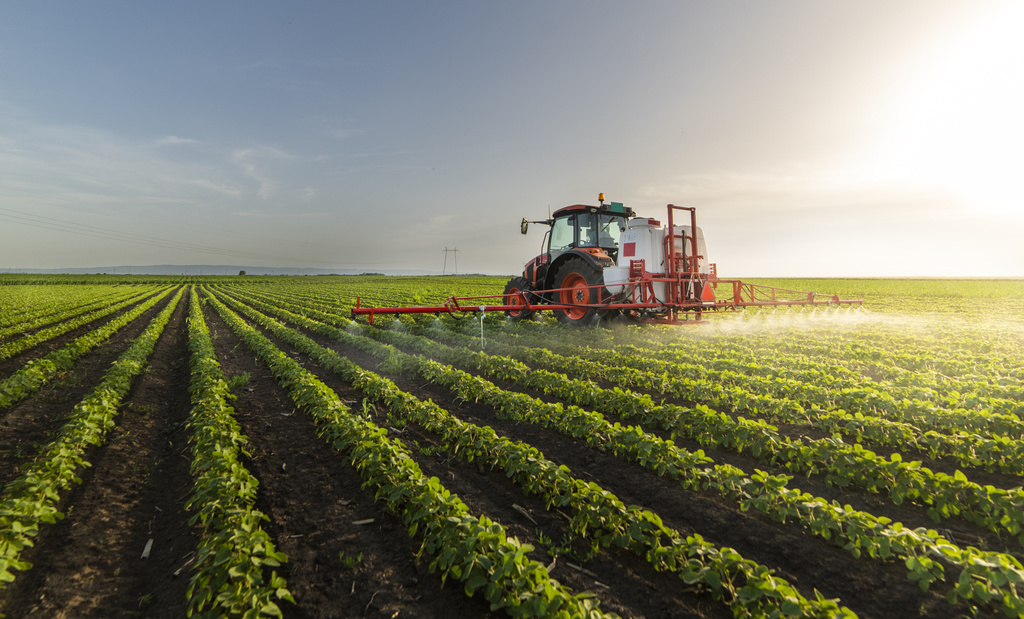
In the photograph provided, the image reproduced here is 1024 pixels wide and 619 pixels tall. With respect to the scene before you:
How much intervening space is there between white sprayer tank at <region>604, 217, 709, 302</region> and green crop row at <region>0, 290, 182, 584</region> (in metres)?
9.05

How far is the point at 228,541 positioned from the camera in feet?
9.40

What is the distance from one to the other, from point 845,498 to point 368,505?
408 centimetres

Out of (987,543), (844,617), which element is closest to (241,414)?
(844,617)

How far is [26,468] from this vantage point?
4262 mm

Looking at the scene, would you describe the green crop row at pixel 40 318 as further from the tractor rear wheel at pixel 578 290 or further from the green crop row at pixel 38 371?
the tractor rear wheel at pixel 578 290

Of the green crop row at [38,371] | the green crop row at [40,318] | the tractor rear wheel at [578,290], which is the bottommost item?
the green crop row at [38,371]

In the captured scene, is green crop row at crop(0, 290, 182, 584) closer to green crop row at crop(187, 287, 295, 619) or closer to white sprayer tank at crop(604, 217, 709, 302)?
green crop row at crop(187, 287, 295, 619)

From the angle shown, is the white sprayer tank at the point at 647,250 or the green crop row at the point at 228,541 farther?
the white sprayer tank at the point at 647,250

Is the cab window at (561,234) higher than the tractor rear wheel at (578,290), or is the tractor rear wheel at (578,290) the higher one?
the cab window at (561,234)

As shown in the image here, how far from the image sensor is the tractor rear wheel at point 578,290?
1143cm

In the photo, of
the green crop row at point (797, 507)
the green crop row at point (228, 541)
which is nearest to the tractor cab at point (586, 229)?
the green crop row at point (797, 507)

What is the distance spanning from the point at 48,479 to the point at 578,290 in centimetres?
1054

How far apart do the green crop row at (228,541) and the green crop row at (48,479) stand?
939 mm

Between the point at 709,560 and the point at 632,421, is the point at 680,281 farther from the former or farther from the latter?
the point at 709,560
